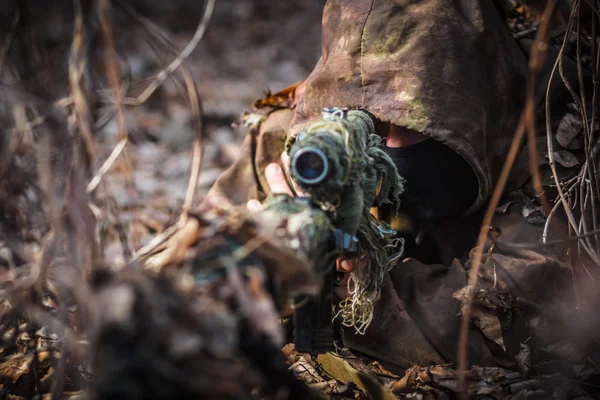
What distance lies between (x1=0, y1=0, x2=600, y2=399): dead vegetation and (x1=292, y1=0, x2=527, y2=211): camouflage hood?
25 centimetres

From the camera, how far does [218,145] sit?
413 centimetres

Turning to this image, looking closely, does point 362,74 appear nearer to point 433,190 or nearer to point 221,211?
point 433,190

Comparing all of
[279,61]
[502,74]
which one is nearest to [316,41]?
[279,61]

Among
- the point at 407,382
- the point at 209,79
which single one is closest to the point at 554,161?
the point at 407,382

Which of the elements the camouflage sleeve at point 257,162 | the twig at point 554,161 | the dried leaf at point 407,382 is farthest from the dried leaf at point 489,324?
the camouflage sleeve at point 257,162

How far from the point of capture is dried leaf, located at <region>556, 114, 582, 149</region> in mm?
1771

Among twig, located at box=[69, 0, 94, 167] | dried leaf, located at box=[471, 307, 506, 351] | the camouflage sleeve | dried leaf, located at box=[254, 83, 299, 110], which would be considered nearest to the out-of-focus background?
the camouflage sleeve

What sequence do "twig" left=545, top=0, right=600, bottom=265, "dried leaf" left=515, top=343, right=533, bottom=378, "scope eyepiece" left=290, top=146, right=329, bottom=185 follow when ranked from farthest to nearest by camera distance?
"twig" left=545, top=0, right=600, bottom=265, "dried leaf" left=515, top=343, right=533, bottom=378, "scope eyepiece" left=290, top=146, right=329, bottom=185

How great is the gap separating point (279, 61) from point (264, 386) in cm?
505

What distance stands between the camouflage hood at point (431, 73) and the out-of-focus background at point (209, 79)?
1.56 meters

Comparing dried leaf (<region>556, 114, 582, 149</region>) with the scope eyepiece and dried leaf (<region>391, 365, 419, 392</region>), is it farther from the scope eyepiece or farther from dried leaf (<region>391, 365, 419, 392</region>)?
the scope eyepiece

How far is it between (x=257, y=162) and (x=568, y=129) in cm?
113

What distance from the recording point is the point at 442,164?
5.56ft

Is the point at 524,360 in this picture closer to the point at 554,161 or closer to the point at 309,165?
the point at 554,161
